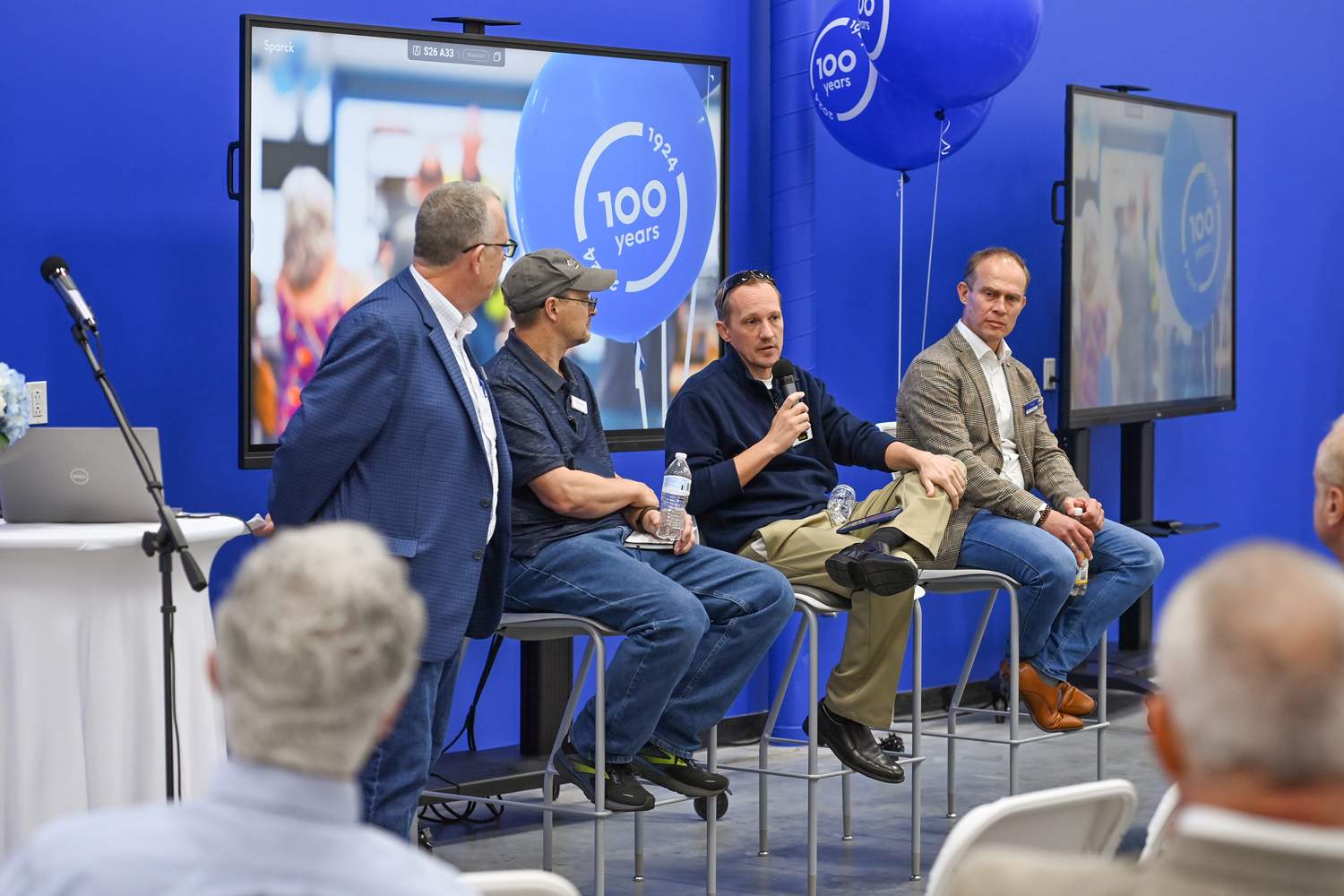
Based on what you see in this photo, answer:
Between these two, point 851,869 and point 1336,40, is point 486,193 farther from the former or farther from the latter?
point 1336,40

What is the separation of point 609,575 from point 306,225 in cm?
105

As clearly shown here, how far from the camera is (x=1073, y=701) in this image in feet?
15.7

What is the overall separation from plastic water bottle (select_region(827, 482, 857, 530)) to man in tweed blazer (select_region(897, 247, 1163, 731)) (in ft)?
1.31

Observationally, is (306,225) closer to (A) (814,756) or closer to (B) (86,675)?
(B) (86,675)

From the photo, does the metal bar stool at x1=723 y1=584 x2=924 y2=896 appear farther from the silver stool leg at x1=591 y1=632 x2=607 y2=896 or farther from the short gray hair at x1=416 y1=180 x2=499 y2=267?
the short gray hair at x1=416 y1=180 x2=499 y2=267

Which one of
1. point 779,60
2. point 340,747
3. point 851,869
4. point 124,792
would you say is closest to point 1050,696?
point 851,869

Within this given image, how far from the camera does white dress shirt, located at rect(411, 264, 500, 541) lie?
3.41m

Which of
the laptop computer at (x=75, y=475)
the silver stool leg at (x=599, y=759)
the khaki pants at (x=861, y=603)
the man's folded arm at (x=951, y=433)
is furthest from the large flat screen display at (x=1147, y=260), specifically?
the laptop computer at (x=75, y=475)

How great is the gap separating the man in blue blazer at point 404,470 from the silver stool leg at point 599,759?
12.8 inches

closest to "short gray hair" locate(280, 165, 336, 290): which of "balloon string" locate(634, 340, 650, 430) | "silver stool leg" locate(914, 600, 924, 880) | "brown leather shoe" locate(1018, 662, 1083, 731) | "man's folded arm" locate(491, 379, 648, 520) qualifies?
"man's folded arm" locate(491, 379, 648, 520)

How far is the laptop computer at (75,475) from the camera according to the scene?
338cm

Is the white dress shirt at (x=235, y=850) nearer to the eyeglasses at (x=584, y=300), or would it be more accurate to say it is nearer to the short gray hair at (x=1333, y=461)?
the short gray hair at (x=1333, y=461)

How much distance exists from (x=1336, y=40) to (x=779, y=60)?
3.57 metres

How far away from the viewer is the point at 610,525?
3.86m
